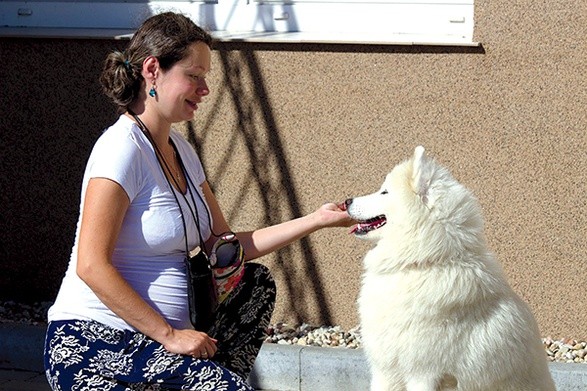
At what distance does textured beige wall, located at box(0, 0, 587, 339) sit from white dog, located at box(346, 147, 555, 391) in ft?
6.20

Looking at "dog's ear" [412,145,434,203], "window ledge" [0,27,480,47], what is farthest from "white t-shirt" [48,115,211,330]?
"window ledge" [0,27,480,47]

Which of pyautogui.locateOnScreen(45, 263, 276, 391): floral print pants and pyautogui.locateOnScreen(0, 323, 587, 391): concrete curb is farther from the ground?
pyautogui.locateOnScreen(45, 263, 276, 391): floral print pants

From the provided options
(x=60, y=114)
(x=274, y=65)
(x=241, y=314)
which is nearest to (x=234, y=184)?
(x=274, y=65)

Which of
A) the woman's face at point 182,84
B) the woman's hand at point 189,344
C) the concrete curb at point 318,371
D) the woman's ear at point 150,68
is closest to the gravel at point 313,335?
the concrete curb at point 318,371

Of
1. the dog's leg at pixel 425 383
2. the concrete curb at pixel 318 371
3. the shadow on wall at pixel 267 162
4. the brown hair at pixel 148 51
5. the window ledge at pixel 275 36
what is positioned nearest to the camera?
the brown hair at pixel 148 51

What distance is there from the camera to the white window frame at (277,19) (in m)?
5.97

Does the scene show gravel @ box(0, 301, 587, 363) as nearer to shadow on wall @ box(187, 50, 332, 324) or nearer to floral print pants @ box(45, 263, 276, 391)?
shadow on wall @ box(187, 50, 332, 324)

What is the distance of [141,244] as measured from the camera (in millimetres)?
3672

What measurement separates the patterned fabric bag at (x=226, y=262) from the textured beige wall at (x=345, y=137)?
209 cm

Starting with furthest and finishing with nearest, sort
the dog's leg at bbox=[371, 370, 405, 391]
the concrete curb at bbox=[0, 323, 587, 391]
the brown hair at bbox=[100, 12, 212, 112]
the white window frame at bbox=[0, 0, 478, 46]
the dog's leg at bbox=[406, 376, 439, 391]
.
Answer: the white window frame at bbox=[0, 0, 478, 46], the concrete curb at bbox=[0, 323, 587, 391], the dog's leg at bbox=[371, 370, 405, 391], the dog's leg at bbox=[406, 376, 439, 391], the brown hair at bbox=[100, 12, 212, 112]

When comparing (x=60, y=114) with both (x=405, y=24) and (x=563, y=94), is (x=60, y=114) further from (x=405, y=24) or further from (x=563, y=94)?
(x=563, y=94)

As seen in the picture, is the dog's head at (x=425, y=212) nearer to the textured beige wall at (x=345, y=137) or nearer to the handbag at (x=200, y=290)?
the handbag at (x=200, y=290)

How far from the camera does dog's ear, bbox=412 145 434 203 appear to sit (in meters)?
3.74

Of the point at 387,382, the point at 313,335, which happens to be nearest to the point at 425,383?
the point at 387,382
